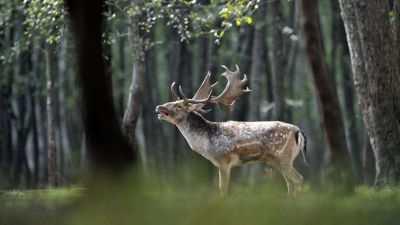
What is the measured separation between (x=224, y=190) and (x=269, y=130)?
1.49m

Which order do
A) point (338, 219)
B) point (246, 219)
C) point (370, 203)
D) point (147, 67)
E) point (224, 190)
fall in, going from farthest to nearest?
point (147, 67), point (224, 190), point (370, 203), point (338, 219), point (246, 219)

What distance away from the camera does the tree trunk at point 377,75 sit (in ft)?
55.0

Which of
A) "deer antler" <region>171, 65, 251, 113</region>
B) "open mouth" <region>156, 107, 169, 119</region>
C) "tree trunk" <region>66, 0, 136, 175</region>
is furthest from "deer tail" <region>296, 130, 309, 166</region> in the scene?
"tree trunk" <region>66, 0, 136, 175</region>

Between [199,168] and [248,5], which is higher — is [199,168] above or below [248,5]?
below

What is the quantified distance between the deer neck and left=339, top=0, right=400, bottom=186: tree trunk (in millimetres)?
2773

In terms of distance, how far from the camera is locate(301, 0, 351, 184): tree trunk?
42.0ft

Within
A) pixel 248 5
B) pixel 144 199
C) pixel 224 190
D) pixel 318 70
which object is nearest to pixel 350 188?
pixel 318 70

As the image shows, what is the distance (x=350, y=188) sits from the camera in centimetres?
1099

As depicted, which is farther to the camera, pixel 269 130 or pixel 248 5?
pixel 248 5

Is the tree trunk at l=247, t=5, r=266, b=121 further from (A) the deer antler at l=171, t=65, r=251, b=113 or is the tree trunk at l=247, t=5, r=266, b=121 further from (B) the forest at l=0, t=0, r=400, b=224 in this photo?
(A) the deer antler at l=171, t=65, r=251, b=113

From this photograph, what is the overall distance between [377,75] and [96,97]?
7.57 metres

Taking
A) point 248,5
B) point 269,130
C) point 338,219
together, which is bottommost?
point 338,219

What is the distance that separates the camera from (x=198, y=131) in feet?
56.2

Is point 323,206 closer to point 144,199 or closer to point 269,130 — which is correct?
point 144,199
